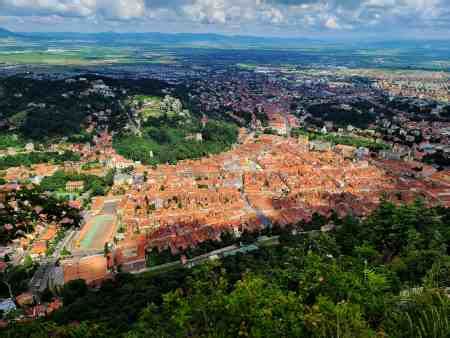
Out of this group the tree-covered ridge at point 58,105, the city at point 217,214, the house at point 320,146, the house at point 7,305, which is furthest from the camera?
the tree-covered ridge at point 58,105

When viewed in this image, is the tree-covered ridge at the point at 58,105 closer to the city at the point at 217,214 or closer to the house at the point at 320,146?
the city at the point at 217,214

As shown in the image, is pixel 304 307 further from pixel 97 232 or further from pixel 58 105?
pixel 58 105

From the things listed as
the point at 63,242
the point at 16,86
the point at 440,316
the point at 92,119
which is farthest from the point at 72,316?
the point at 16,86

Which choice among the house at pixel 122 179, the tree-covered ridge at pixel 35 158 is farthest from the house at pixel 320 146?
the tree-covered ridge at pixel 35 158

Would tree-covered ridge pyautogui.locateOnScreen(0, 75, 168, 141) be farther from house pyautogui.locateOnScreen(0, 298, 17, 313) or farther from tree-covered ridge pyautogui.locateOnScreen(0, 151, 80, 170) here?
house pyautogui.locateOnScreen(0, 298, 17, 313)

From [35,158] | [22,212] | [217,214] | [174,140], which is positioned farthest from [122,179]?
[22,212]

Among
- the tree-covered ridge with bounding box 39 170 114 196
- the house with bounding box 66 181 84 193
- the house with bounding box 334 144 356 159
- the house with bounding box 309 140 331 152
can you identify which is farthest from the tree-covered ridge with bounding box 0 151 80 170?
the house with bounding box 334 144 356 159
